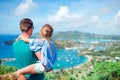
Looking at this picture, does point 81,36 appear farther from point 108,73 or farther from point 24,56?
point 24,56

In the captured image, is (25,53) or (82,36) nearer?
(25,53)

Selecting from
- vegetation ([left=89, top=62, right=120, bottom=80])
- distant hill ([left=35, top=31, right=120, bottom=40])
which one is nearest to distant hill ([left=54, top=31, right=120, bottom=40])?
distant hill ([left=35, top=31, right=120, bottom=40])

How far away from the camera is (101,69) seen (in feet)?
19.5

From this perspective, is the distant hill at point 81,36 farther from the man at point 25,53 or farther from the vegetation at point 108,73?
the man at point 25,53

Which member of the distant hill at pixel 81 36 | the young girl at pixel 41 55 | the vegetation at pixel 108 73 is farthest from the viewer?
the distant hill at pixel 81 36

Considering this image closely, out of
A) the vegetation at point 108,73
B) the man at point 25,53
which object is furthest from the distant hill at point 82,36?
the man at point 25,53

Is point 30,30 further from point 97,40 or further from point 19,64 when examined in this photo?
point 97,40

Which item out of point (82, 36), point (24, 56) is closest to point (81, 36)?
point (82, 36)

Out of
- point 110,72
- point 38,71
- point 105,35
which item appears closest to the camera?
point 38,71

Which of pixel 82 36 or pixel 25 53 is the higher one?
pixel 25 53

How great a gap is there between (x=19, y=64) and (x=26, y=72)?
0.09 metres

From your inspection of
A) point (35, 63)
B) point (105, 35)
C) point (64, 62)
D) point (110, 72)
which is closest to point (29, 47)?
point (35, 63)

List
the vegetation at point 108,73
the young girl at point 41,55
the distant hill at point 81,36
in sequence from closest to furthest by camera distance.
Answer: the young girl at point 41,55 < the vegetation at point 108,73 < the distant hill at point 81,36

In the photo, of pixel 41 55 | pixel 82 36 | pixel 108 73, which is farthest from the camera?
pixel 82 36
